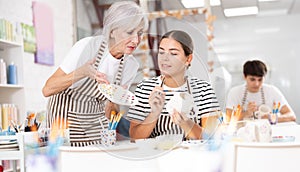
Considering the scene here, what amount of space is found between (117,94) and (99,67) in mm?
85

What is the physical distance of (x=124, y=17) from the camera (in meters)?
1.00

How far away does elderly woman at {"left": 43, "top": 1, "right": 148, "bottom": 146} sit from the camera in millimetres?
994

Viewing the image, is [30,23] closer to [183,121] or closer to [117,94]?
[117,94]

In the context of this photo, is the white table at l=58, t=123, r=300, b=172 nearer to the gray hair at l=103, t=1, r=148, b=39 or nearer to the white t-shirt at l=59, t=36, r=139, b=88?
the white t-shirt at l=59, t=36, r=139, b=88

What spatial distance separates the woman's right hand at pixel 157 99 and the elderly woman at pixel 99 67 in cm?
7

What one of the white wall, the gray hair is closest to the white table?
the gray hair

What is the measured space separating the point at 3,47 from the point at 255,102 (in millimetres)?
2031

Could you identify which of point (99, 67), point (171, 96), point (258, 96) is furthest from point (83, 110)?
point (258, 96)

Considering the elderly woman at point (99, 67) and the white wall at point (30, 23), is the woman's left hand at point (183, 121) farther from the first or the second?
the white wall at point (30, 23)

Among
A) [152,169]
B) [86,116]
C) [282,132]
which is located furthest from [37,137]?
[282,132]

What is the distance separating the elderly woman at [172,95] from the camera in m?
0.97

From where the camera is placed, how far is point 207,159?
1.09m

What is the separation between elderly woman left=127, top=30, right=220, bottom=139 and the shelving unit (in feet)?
7.66

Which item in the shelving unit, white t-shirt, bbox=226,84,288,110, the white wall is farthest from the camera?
the white wall
